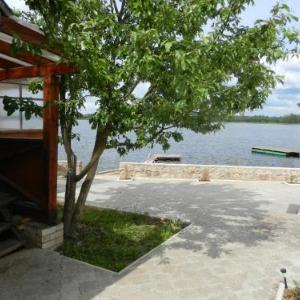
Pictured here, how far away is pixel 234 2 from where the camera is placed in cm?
663

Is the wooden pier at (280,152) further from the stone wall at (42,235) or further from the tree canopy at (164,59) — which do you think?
the stone wall at (42,235)

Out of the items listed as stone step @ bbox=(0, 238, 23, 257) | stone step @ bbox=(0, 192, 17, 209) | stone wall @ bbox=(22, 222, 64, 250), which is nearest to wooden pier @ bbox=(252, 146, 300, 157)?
stone wall @ bbox=(22, 222, 64, 250)

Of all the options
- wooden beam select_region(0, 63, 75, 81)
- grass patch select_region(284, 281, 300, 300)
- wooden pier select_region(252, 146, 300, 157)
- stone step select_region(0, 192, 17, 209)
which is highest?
wooden beam select_region(0, 63, 75, 81)

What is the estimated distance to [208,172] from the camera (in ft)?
54.4

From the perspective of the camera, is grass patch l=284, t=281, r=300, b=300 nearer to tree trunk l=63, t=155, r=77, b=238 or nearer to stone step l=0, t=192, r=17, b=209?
tree trunk l=63, t=155, r=77, b=238

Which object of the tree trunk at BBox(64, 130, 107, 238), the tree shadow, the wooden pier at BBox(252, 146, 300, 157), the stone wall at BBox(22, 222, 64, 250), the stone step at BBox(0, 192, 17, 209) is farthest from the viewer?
the wooden pier at BBox(252, 146, 300, 157)

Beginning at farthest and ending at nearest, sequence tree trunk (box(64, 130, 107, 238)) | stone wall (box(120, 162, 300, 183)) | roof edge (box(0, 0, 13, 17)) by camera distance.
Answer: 1. stone wall (box(120, 162, 300, 183))
2. tree trunk (box(64, 130, 107, 238))
3. roof edge (box(0, 0, 13, 17))

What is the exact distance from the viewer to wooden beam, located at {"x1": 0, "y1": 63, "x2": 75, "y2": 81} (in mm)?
6562

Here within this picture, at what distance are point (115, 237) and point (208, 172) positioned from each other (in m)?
9.09

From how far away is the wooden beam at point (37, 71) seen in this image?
21.5ft

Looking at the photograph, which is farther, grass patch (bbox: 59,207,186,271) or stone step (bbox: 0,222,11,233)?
grass patch (bbox: 59,207,186,271)

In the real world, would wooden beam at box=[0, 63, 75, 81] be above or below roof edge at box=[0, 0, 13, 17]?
below

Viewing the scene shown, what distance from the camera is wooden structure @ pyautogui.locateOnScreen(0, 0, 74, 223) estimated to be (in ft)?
22.2

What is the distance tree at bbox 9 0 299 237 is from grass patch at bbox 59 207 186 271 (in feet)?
6.93
